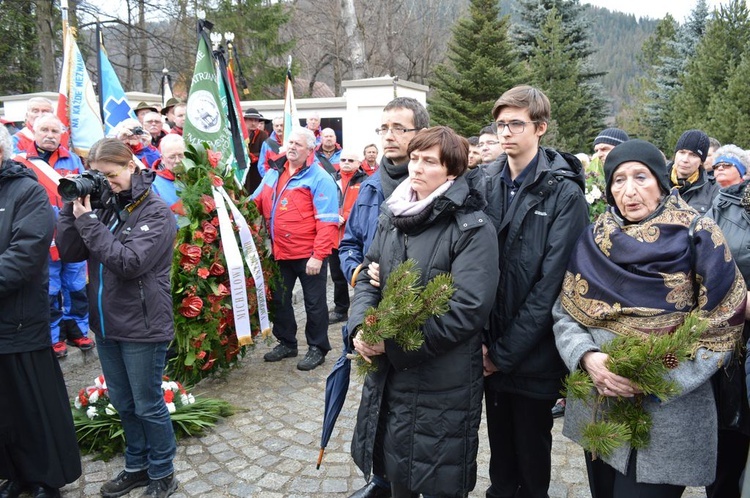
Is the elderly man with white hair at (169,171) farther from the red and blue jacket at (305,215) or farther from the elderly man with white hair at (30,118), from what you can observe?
the elderly man with white hair at (30,118)

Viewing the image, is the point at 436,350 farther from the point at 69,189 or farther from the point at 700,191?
the point at 700,191

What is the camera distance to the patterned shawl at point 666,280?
2.17 m

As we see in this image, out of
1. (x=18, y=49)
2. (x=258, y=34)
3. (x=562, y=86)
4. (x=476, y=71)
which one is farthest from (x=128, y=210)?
(x=258, y=34)

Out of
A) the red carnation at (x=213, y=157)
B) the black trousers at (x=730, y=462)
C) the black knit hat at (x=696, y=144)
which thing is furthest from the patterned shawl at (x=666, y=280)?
the black knit hat at (x=696, y=144)

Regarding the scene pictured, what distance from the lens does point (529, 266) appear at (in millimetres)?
2736

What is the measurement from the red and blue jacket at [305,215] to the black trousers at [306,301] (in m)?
0.20

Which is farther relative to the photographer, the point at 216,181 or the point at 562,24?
the point at 562,24

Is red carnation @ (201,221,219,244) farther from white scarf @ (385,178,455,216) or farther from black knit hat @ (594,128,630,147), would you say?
black knit hat @ (594,128,630,147)

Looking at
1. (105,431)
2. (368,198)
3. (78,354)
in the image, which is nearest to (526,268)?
(368,198)

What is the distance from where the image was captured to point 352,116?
13.6 meters

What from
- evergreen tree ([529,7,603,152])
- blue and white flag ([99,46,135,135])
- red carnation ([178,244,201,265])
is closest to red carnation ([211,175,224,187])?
red carnation ([178,244,201,265])

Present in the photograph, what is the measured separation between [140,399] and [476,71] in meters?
15.4

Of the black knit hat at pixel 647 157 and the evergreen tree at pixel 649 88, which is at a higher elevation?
the evergreen tree at pixel 649 88

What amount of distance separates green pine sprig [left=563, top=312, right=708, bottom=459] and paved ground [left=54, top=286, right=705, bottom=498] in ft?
4.67
